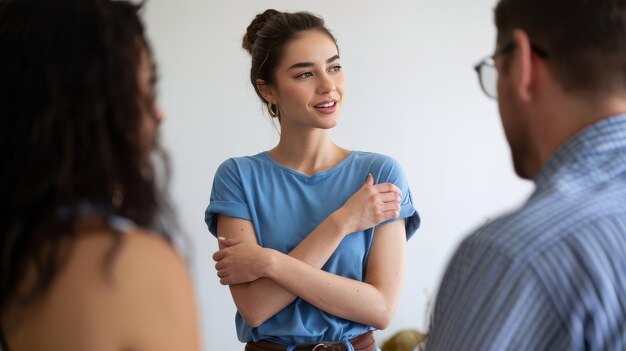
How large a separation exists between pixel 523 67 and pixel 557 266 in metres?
0.28

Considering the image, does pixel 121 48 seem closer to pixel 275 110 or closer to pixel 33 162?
pixel 33 162

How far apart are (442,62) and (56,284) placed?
3.16 meters

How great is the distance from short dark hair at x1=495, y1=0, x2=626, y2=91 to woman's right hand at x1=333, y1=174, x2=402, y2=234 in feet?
2.72

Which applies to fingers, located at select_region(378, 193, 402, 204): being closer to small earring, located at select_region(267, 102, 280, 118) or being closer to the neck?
the neck

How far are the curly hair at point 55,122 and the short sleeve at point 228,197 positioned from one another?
3.08 ft

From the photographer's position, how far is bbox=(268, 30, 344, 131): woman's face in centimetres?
194

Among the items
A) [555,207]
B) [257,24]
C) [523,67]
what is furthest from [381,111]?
[555,207]

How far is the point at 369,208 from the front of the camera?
1.77m

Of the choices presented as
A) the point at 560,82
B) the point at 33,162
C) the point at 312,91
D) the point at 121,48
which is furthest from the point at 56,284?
the point at 312,91

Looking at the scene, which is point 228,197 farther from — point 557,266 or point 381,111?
point 381,111

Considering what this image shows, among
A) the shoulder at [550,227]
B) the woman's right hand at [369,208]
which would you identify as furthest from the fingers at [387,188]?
the shoulder at [550,227]

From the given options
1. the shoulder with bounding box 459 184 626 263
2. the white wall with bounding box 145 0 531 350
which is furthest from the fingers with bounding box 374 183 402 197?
the white wall with bounding box 145 0 531 350

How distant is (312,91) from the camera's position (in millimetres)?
1946

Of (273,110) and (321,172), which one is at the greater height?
(273,110)
